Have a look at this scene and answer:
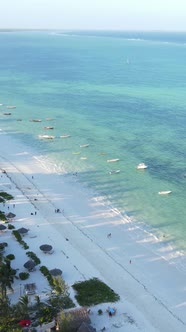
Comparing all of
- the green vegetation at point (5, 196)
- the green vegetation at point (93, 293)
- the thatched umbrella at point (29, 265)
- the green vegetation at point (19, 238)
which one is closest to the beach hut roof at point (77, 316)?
the green vegetation at point (93, 293)

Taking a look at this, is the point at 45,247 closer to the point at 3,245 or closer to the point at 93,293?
the point at 3,245

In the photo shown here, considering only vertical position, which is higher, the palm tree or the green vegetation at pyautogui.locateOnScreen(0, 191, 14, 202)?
the palm tree

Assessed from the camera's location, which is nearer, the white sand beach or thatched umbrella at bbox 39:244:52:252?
the white sand beach

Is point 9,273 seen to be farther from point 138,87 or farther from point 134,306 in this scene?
point 138,87

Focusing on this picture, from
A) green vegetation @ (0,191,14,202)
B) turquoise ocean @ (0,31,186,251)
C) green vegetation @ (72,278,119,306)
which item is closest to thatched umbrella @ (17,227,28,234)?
green vegetation @ (0,191,14,202)

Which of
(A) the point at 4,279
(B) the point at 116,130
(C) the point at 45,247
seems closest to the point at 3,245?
(C) the point at 45,247

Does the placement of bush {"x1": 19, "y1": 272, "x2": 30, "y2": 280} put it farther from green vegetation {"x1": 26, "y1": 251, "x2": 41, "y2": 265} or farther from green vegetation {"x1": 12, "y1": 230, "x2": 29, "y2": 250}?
green vegetation {"x1": 12, "y1": 230, "x2": 29, "y2": 250}
